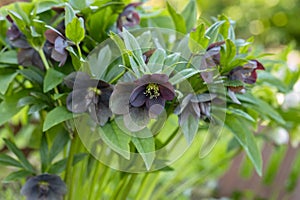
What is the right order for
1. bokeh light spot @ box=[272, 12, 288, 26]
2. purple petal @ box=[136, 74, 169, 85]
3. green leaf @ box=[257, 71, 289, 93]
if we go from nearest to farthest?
purple petal @ box=[136, 74, 169, 85], green leaf @ box=[257, 71, 289, 93], bokeh light spot @ box=[272, 12, 288, 26]

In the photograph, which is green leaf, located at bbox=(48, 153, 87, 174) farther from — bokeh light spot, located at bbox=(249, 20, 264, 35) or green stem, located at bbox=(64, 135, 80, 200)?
bokeh light spot, located at bbox=(249, 20, 264, 35)

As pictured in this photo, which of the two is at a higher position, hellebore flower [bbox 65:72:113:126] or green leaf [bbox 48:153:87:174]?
hellebore flower [bbox 65:72:113:126]

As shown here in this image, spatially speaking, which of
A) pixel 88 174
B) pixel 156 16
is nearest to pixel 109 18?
pixel 156 16

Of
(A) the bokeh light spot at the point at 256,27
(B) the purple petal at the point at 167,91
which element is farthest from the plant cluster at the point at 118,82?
(A) the bokeh light spot at the point at 256,27

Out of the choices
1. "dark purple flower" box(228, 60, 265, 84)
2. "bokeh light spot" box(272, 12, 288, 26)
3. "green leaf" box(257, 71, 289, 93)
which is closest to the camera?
"dark purple flower" box(228, 60, 265, 84)

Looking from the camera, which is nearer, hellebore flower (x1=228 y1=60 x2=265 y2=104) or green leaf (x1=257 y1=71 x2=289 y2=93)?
hellebore flower (x1=228 y1=60 x2=265 y2=104)

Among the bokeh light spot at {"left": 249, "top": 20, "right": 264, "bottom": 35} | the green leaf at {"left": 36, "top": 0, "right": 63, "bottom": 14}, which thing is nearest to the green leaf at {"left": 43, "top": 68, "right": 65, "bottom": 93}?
the green leaf at {"left": 36, "top": 0, "right": 63, "bottom": 14}

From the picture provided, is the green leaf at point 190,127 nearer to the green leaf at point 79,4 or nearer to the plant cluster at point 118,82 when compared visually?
the plant cluster at point 118,82
